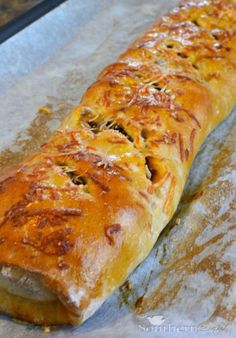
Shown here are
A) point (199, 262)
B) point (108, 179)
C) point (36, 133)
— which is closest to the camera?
point (108, 179)

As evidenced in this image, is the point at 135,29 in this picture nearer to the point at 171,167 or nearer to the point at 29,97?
the point at 29,97

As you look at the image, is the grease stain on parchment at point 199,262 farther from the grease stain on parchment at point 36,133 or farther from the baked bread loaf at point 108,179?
the grease stain on parchment at point 36,133

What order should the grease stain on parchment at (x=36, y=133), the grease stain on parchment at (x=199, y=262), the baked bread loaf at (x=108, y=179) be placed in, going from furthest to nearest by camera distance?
the grease stain on parchment at (x=36, y=133), the grease stain on parchment at (x=199, y=262), the baked bread loaf at (x=108, y=179)

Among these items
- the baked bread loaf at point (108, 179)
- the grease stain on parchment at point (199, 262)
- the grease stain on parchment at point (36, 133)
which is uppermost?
the baked bread loaf at point (108, 179)

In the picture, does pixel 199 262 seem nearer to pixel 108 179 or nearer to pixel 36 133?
pixel 108 179

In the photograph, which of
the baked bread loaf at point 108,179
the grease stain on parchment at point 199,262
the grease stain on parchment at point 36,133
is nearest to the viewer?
the baked bread loaf at point 108,179

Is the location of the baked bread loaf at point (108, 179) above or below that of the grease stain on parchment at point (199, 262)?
above

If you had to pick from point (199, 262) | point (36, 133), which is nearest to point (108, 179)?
point (199, 262)

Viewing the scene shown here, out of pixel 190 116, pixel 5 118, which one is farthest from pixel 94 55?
pixel 190 116

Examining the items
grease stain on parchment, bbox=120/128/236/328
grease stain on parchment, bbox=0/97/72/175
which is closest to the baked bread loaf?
grease stain on parchment, bbox=120/128/236/328

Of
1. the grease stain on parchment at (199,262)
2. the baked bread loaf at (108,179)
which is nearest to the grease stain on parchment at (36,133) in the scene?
the baked bread loaf at (108,179)
